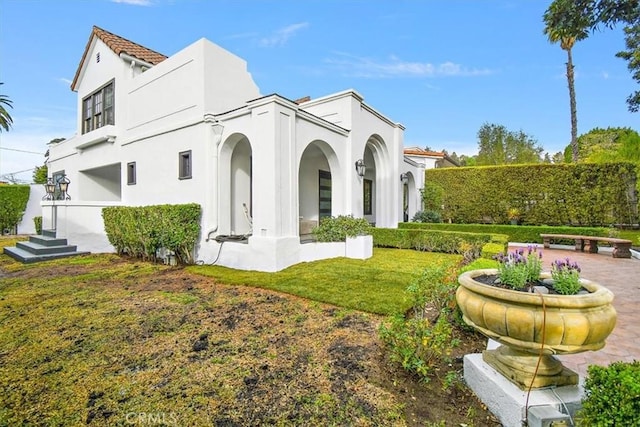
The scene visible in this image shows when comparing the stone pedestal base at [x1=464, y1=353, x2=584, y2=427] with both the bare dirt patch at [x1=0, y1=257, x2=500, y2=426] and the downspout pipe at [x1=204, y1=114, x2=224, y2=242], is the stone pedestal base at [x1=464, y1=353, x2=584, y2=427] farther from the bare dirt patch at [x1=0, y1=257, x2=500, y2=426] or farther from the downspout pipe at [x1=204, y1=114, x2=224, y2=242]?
the downspout pipe at [x1=204, y1=114, x2=224, y2=242]

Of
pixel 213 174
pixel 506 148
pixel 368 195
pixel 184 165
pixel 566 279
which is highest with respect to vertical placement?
pixel 506 148

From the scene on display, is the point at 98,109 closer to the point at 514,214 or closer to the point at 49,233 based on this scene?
the point at 49,233

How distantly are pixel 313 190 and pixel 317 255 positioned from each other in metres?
4.25

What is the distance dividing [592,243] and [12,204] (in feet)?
96.2

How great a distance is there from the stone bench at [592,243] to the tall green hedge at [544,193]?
12.0 ft

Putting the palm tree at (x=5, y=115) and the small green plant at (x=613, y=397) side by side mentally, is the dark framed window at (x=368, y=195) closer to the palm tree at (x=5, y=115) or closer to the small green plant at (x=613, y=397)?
the small green plant at (x=613, y=397)

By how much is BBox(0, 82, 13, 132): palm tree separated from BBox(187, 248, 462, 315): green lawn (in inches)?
985

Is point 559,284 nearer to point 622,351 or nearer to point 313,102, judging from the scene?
point 622,351

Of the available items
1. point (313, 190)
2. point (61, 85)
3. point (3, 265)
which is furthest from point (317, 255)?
point (61, 85)

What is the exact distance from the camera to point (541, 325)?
191 centimetres

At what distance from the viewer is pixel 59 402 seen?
8.23 ft

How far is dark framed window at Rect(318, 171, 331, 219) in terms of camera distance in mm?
12453

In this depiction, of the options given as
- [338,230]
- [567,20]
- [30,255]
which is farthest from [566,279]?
[30,255]

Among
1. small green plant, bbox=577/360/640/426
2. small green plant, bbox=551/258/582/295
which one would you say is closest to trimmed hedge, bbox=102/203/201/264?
small green plant, bbox=551/258/582/295
